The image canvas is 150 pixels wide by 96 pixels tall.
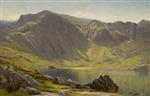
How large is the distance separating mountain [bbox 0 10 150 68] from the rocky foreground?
0.96 meters

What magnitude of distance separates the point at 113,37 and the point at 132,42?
171 cm

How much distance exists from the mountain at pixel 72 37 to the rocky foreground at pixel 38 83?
0.96 meters

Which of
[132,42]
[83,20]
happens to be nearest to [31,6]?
[83,20]

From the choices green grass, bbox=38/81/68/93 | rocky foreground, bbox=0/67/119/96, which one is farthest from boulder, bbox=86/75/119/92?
green grass, bbox=38/81/68/93

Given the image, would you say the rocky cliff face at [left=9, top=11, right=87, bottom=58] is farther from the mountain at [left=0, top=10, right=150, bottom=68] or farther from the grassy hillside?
the grassy hillside

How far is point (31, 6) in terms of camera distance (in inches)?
762

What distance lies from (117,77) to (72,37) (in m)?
3.04

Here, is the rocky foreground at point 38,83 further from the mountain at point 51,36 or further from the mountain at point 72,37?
the mountain at point 51,36

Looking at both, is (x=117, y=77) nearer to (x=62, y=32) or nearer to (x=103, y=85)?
(x=103, y=85)

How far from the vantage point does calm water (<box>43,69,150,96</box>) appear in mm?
19078

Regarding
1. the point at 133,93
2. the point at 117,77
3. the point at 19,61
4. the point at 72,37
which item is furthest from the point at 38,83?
the point at 133,93

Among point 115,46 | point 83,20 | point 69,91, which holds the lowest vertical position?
point 69,91

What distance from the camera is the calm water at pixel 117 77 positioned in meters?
19.1

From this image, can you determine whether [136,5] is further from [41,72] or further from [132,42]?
[41,72]
